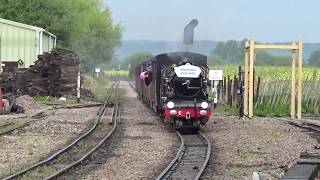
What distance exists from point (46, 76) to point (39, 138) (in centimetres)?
1796

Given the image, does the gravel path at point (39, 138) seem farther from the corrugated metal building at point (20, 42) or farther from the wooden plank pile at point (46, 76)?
the corrugated metal building at point (20, 42)

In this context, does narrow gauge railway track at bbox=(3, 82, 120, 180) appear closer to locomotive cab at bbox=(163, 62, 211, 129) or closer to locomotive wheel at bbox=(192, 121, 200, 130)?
locomotive cab at bbox=(163, 62, 211, 129)

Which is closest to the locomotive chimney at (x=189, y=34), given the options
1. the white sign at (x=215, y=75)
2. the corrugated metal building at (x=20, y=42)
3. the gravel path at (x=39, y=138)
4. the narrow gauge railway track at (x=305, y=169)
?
the white sign at (x=215, y=75)

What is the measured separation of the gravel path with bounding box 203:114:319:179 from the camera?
1180 cm

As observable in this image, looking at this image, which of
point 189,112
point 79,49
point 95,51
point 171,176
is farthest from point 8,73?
point 95,51

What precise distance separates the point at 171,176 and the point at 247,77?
14.3 metres

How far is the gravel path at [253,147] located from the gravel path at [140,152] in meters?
1.13

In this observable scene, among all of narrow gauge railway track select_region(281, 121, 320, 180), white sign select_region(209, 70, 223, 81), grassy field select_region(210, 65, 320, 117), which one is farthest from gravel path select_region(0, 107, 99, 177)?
grassy field select_region(210, 65, 320, 117)

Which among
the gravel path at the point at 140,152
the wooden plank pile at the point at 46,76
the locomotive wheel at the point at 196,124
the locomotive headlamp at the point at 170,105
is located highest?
the wooden plank pile at the point at 46,76

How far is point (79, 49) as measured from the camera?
6788 cm

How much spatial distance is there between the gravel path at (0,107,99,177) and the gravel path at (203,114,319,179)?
409 cm

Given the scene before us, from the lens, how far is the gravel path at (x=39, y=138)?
13.2 metres

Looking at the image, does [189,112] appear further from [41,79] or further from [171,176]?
[41,79]

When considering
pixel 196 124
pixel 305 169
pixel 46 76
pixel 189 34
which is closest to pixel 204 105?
pixel 196 124
